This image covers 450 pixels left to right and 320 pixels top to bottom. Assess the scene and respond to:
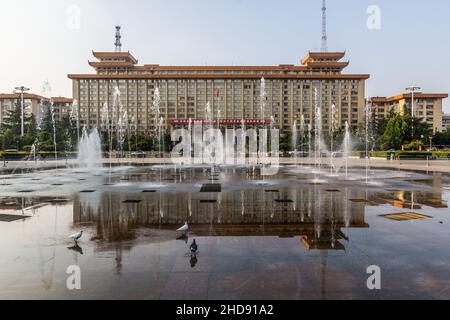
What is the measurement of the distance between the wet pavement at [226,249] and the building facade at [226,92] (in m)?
115

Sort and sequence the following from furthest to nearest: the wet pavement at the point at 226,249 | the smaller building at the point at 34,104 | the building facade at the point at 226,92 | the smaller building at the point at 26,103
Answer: the smaller building at the point at 34,104 < the smaller building at the point at 26,103 < the building facade at the point at 226,92 < the wet pavement at the point at 226,249

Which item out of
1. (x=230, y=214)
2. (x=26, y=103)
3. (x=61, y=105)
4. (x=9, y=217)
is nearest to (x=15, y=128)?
(x=26, y=103)

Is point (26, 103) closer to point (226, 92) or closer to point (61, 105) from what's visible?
point (61, 105)

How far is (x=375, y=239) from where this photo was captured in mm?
7680

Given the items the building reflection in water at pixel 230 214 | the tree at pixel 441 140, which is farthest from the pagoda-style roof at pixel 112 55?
the building reflection in water at pixel 230 214

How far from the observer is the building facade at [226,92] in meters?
127

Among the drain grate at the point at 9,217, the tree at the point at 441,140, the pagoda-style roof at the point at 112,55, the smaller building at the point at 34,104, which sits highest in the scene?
the pagoda-style roof at the point at 112,55

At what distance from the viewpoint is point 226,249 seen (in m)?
6.90

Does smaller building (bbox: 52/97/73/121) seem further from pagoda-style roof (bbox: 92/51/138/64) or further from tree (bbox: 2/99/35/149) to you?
tree (bbox: 2/99/35/149)

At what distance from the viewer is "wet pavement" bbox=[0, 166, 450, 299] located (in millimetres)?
4996

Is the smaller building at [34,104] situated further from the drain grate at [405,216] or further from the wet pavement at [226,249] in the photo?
the drain grate at [405,216]

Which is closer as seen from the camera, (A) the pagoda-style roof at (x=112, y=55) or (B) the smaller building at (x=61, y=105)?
(A) the pagoda-style roof at (x=112, y=55)

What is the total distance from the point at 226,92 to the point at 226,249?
408 feet

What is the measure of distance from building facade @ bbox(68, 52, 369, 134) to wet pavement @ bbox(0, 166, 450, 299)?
378ft
